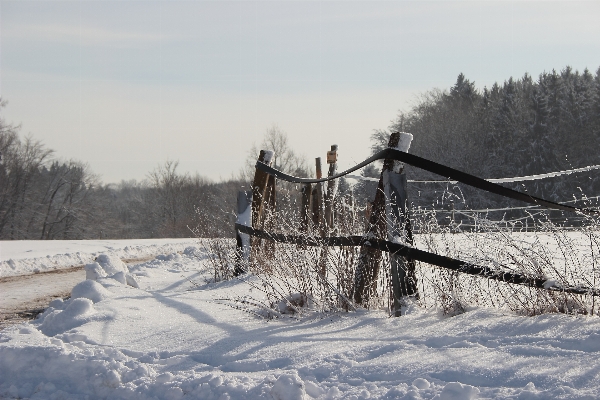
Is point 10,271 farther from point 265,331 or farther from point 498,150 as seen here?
point 498,150

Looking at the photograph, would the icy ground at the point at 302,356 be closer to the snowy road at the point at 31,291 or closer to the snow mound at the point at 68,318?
the snow mound at the point at 68,318

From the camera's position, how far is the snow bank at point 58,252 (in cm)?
1096

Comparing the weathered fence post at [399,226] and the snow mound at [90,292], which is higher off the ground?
the weathered fence post at [399,226]

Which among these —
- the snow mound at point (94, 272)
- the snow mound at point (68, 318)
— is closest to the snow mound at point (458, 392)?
the snow mound at point (68, 318)

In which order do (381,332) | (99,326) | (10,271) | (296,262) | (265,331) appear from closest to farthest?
(381,332)
(265,331)
(99,326)
(296,262)
(10,271)

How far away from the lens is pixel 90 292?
17.9 feet

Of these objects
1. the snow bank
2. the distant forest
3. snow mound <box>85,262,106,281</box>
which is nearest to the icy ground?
snow mound <box>85,262,106,281</box>

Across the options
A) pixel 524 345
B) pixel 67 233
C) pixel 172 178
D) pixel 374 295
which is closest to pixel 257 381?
pixel 524 345

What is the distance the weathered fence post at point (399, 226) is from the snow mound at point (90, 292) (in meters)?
2.77

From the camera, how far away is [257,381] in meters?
2.99

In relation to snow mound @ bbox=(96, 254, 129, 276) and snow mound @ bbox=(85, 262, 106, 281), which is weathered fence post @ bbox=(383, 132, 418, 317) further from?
snow mound @ bbox=(96, 254, 129, 276)

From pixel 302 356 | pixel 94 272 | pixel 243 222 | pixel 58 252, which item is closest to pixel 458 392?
pixel 302 356

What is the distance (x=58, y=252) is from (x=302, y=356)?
10924 millimetres

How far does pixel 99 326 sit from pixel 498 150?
Answer: 4508 centimetres
